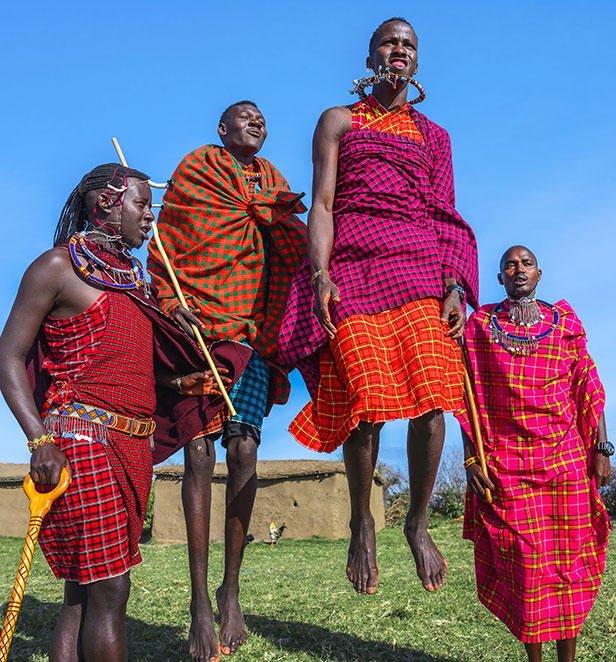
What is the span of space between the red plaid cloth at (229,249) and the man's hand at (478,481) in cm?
144

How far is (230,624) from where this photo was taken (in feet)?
14.4

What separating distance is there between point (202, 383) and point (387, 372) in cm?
115

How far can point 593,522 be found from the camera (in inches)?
201

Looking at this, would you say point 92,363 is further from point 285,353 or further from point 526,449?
point 526,449

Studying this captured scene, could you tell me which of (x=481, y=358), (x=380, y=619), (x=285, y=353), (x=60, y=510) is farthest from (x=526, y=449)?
(x=60, y=510)

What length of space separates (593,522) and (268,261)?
9.84ft

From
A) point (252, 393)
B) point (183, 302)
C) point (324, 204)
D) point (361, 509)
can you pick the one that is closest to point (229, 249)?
point (183, 302)

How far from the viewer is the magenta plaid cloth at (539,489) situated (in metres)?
4.88

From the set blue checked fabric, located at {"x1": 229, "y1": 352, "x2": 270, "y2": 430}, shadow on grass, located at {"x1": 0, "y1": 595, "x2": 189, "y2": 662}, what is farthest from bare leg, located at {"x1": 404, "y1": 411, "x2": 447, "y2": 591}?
shadow on grass, located at {"x1": 0, "y1": 595, "x2": 189, "y2": 662}

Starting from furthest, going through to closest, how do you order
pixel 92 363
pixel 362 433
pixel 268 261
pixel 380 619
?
pixel 380 619 < pixel 268 261 < pixel 362 433 < pixel 92 363

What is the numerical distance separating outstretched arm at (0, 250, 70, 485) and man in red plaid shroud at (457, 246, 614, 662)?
9.34ft

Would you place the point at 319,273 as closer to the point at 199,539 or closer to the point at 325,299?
the point at 325,299

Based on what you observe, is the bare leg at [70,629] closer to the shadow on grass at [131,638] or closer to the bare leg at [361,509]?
the bare leg at [361,509]

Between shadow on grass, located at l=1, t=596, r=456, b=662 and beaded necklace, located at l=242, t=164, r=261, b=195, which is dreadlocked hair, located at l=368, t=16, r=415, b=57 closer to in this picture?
beaded necklace, located at l=242, t=164, r=261, b=195
